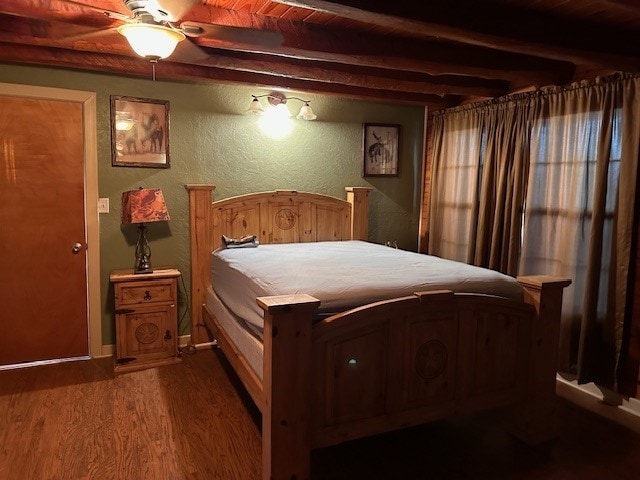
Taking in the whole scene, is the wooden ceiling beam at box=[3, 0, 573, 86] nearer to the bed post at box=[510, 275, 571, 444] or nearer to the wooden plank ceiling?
the wooden plank ceiling

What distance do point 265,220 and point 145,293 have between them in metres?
1.19

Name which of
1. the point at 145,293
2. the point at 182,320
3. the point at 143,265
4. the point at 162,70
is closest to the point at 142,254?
the point at 143,265

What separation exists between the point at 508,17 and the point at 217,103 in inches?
93.1

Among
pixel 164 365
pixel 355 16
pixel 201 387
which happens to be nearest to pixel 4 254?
pixel 164 365

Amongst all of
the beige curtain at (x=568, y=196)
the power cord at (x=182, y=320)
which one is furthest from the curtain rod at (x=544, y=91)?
the power cord at (x=182, y=320)

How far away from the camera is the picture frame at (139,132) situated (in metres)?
3.58

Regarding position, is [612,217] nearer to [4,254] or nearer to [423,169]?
[423,169]

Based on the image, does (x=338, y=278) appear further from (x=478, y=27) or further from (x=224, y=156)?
(x=224, y=156)

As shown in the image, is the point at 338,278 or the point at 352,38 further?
the point at 352,38

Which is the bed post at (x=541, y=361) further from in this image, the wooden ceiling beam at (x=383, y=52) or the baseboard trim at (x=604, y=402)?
the wooden ceiling beam at (x=383, y=52)

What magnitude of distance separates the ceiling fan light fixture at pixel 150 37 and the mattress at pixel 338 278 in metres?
1.24

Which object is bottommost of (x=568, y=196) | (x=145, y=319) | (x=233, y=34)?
(x=145, y=319)

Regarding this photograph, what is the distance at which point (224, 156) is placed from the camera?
396cm

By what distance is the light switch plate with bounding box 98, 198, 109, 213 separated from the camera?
3580 millimetres
